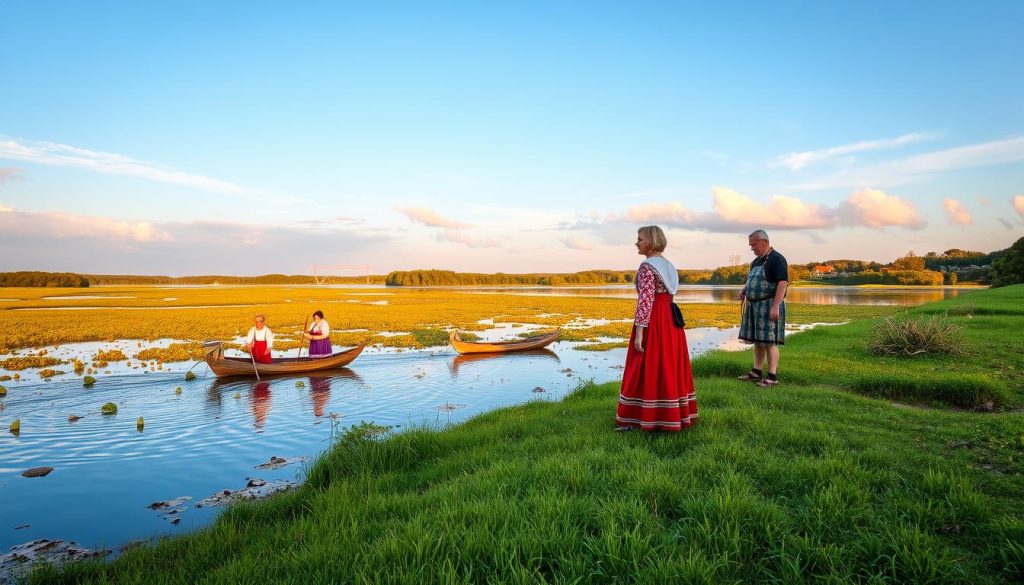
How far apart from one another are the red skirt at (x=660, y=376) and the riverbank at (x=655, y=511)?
0.85 feet

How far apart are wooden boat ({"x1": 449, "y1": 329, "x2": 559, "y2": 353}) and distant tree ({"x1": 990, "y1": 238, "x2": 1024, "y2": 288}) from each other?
214ft

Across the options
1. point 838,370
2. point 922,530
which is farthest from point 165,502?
point 838,370

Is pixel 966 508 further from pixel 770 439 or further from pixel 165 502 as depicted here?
pixel 165 502

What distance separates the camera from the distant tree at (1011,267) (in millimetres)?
55441

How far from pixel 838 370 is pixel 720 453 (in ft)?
26.2

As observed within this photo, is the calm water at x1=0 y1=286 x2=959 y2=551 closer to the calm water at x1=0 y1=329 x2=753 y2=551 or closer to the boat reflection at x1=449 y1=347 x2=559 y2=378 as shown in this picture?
the calm water at x1=0 y1=329 x2=753 y2=551

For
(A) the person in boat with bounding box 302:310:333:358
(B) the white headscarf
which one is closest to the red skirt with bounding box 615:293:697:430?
(B) the white headscarf

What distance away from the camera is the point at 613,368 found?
18.0 m

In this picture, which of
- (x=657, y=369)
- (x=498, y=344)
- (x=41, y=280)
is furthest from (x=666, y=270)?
(x=41, y=280)

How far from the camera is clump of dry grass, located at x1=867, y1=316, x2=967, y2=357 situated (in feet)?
40.7

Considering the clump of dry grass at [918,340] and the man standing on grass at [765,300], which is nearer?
the man standing on grass at [765,300]

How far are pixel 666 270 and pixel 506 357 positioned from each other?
1508 cm

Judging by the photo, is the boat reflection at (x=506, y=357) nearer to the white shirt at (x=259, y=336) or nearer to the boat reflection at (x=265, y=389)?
the boat reflection at (x=265, y=389)

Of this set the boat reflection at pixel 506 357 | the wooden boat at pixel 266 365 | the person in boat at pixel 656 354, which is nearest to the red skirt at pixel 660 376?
the person in boat at pixel 656 354
